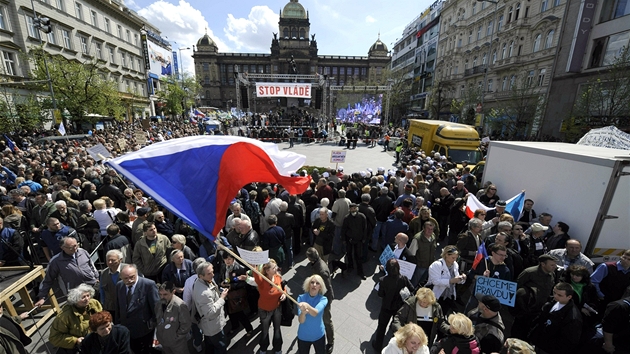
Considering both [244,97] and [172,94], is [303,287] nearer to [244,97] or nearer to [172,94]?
[244,97]

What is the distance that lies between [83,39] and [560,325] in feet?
147

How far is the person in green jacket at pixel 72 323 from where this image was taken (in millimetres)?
2914

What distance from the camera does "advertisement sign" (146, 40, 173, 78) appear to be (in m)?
45.4

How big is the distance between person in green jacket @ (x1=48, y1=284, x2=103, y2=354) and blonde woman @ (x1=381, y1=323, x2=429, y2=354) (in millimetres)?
3352

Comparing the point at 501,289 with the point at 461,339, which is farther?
the point at 501,289

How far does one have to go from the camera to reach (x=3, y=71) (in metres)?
21.1

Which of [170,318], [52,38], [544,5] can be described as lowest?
[170,318]

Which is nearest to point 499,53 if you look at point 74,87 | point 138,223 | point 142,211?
point 142,211

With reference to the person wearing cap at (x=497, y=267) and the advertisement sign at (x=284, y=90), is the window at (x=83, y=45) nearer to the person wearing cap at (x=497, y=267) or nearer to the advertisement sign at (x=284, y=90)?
the advertisement sign at (x=284, y=90)

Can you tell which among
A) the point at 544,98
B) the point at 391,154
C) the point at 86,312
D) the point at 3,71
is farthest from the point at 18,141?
the point at 544,98

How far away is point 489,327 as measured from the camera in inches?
116

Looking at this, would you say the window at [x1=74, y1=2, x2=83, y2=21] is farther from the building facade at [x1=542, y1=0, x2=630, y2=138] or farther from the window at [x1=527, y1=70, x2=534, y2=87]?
the window at [x1=527, y1=70, x2=534, y2=87]

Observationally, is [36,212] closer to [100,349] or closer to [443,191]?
[100,349]

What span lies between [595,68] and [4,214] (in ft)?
106
